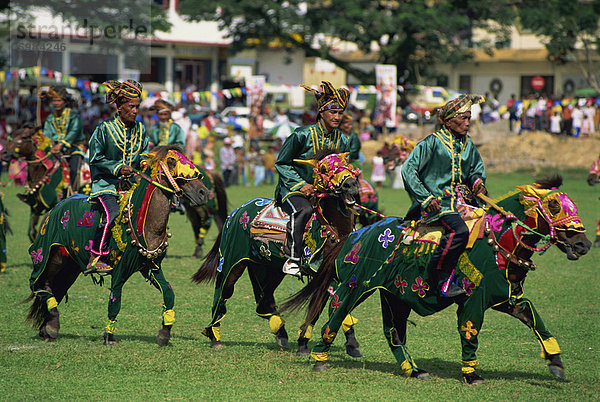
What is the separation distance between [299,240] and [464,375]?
2.02 m

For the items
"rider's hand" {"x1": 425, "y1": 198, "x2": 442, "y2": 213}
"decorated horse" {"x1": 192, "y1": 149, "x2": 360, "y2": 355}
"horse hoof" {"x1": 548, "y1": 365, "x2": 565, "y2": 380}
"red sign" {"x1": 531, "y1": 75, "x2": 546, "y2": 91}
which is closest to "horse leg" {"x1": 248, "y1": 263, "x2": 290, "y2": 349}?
"decorated horse" {"x1": 192, "y1": 149, "x2": 360, "y2": 355}

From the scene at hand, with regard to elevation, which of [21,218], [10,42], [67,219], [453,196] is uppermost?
[10,42]

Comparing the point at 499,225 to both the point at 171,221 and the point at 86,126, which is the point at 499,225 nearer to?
the point at 171,221

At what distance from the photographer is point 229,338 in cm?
909

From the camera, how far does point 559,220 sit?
22.2ft

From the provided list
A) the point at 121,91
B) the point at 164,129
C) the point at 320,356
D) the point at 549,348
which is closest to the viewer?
the point at 549,348

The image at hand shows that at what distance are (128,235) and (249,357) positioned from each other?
1.73 m

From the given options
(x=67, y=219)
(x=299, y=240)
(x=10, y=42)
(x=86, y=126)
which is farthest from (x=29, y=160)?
(x=10, y=42)

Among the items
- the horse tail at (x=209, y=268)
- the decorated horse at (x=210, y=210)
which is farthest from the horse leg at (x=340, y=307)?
the decorated horse at (x=210, y=210)

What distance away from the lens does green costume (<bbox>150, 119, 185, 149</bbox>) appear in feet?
49.3

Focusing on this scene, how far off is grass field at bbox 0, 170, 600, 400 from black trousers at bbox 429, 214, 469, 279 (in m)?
1.09

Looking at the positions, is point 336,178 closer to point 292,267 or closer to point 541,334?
point 292,267

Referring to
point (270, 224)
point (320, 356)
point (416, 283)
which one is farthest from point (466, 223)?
point (270, 224)

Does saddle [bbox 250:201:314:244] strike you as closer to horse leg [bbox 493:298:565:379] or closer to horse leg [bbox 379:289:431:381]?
horse leg [bbox 379:289:431:381]
